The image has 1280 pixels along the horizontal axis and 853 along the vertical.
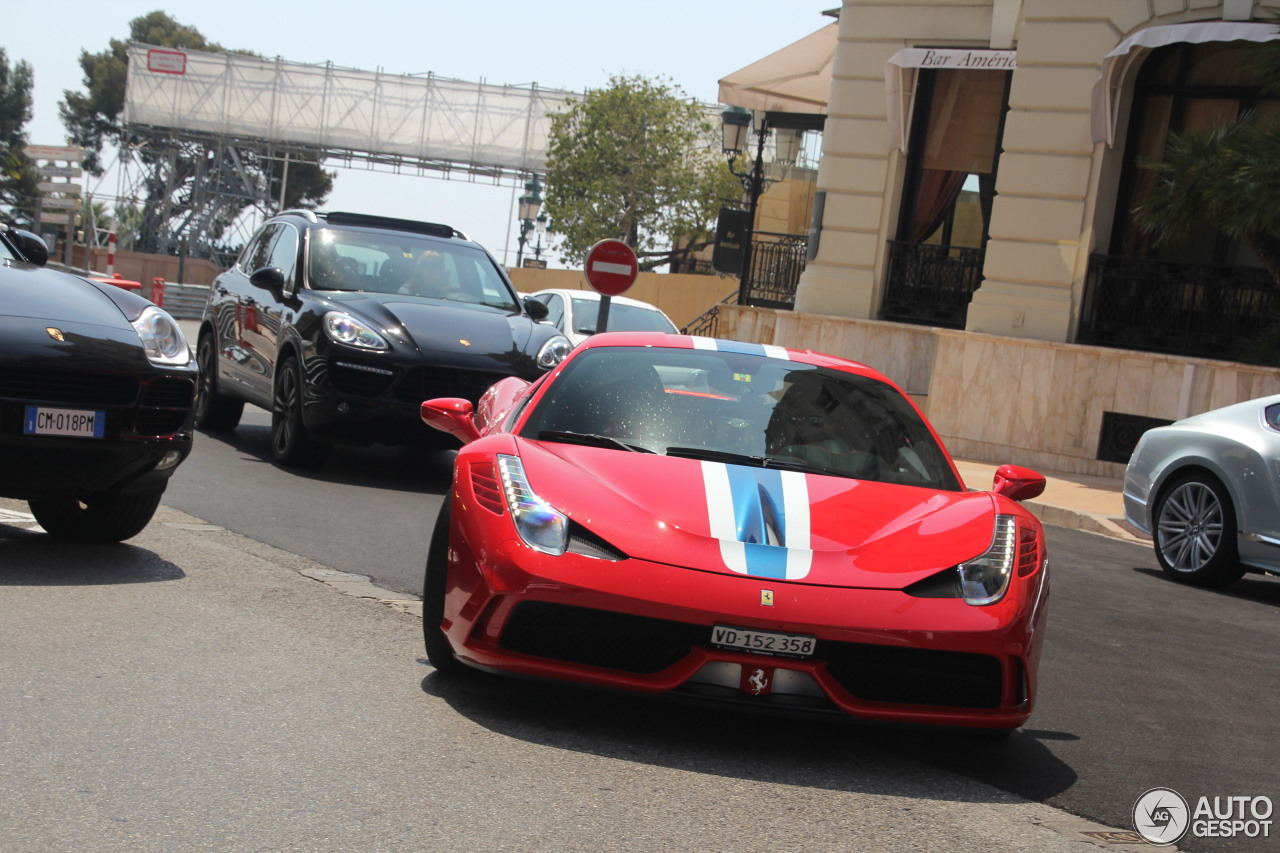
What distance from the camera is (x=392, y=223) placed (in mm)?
12391

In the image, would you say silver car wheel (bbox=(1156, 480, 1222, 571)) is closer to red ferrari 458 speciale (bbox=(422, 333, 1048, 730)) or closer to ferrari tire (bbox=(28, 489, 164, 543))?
red ferrari 458 speciale (bbox=(422, 333, 1048, 730))

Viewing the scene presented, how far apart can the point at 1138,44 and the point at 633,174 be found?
36.7 metres

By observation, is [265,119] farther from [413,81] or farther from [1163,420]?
[1163,420]

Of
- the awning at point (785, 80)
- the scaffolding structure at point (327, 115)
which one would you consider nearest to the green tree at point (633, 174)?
the scaffolding structure at point (327, 115)

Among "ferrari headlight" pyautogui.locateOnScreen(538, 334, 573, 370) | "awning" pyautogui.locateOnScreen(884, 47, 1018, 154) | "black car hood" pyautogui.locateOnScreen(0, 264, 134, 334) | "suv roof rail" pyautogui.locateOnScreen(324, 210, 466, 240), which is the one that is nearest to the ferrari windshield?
"black car hood" pyautogui.locateOnScreen(0, 264, 134, 334)

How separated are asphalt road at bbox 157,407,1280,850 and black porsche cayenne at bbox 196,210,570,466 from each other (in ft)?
1.46

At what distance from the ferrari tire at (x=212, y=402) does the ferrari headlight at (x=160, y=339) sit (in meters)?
6.08

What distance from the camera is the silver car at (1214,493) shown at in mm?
9539

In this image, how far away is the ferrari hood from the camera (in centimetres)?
448

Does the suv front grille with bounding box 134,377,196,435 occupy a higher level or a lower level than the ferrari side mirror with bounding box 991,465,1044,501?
lower

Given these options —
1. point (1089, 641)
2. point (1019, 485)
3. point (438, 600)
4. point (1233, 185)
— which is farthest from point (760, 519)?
point (1233, 185)

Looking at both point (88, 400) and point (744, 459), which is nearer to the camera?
point (744, 459)

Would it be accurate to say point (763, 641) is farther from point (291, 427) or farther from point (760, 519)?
point (291, 427)

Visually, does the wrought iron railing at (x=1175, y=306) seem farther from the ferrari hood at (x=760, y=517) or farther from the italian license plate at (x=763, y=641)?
the italian license plate at (x=763, y=641)
